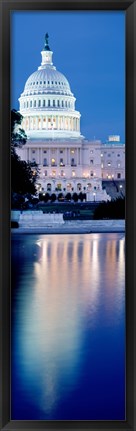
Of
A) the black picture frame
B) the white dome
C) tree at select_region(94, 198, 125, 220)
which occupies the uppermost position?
the white dome

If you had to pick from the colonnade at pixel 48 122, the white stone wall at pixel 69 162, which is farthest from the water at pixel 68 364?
the colonnade at pixel 48 122

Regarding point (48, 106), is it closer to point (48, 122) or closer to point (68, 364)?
point (48, 122)

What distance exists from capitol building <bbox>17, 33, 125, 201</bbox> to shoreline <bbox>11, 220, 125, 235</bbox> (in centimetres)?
1134

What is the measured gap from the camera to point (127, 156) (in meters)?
0.95

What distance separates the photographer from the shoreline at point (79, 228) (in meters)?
8.48

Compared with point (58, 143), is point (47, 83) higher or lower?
higher

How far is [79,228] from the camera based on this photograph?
8969 millimetres

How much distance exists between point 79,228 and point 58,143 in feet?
42.1

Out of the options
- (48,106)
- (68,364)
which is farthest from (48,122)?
(68,364)

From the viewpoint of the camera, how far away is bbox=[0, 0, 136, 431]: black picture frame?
3.08 feet

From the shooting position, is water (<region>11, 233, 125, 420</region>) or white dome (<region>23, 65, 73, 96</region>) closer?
water (<region>11, 233, 125, 420</region>)

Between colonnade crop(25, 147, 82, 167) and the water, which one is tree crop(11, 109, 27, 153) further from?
colonnade crop(25, 147, 82, 167)

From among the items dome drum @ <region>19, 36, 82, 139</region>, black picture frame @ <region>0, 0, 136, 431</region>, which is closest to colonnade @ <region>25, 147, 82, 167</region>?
dome drum @ <region>19, 36, 82, 139</region>
